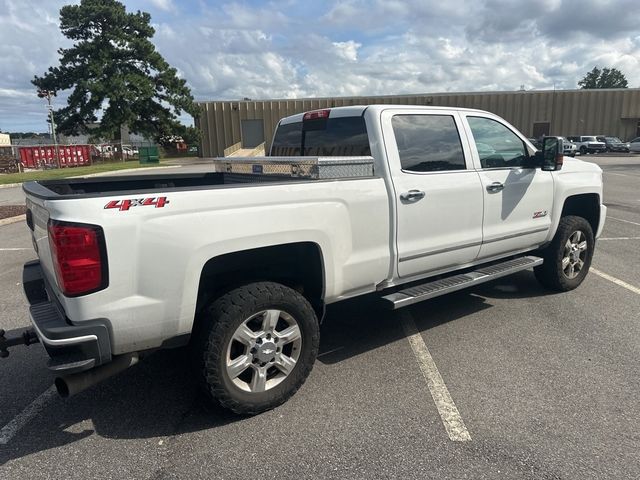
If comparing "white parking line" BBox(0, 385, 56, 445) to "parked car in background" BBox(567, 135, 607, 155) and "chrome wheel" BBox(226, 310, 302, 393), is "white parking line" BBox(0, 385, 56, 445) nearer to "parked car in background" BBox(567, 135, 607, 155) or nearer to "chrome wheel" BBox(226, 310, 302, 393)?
"chrome wheel" BBox(226, 310, 302, 393)

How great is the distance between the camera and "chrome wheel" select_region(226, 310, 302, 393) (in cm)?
300

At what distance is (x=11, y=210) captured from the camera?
11.9m

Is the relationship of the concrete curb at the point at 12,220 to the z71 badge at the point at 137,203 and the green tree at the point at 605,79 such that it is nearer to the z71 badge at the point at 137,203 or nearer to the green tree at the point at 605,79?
the z71 badge at the point at 137,203

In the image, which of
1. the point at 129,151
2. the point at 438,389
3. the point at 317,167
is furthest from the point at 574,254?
the point at 129,151

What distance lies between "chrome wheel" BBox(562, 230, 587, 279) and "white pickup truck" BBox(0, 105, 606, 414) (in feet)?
1.15

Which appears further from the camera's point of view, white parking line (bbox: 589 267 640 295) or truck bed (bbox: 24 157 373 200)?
white parking line (bbox: 589 267 640 295)

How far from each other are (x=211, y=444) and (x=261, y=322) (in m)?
0.78

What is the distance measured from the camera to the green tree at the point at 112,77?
4438 cm

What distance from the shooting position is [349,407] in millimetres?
3188

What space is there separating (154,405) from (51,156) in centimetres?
3632

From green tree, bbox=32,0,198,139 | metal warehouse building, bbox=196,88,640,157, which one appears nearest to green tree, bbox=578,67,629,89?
metal warehouse building, bbox=196,88,640,157

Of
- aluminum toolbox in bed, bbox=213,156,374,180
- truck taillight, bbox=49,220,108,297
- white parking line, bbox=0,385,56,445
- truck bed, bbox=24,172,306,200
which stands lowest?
white parking line, bbox=0,385,56,445

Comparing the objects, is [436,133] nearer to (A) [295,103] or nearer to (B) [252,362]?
(B) [252,362]

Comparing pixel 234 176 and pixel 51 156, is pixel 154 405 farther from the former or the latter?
pixel 51 156
